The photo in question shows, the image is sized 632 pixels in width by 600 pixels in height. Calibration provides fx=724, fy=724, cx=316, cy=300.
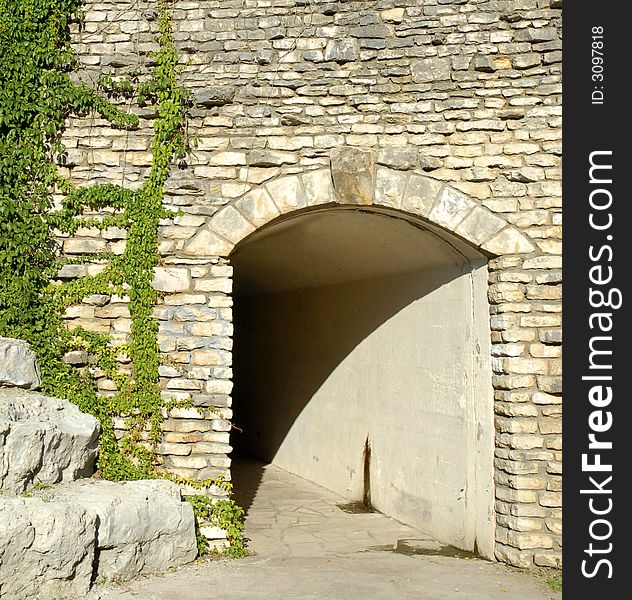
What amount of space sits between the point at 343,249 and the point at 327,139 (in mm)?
1558

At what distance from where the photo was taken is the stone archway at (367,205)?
5160mm

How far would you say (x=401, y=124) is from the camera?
5.25 m

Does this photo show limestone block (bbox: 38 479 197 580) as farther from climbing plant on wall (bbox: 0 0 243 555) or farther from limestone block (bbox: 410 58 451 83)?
limestone block (bbox: 410 58 451 83)

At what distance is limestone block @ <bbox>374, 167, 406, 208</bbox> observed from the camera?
17.1ft

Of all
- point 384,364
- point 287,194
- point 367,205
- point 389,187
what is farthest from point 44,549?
point 384,364

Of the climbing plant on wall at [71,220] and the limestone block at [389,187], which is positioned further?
the limestone block at [389,187]

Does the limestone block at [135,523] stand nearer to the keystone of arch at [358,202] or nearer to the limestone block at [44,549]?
the limestone block at [44,549]

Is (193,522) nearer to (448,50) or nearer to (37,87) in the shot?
(37,87)

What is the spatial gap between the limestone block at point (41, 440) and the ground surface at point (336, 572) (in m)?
0.79

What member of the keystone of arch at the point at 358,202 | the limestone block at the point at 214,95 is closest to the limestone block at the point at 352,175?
the keystone of arch at the point at 358,202

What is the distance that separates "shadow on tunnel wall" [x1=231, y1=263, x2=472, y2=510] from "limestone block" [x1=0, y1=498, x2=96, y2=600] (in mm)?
3044

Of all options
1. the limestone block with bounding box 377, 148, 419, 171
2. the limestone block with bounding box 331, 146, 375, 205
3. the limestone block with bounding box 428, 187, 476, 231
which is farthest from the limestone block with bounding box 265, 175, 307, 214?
the limestone block with bounding box 428, 187, 476, 231

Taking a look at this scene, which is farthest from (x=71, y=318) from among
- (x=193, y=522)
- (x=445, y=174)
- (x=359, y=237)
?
(x=445, y=174)

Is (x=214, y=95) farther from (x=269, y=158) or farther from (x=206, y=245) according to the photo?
(x=206, y=245)
